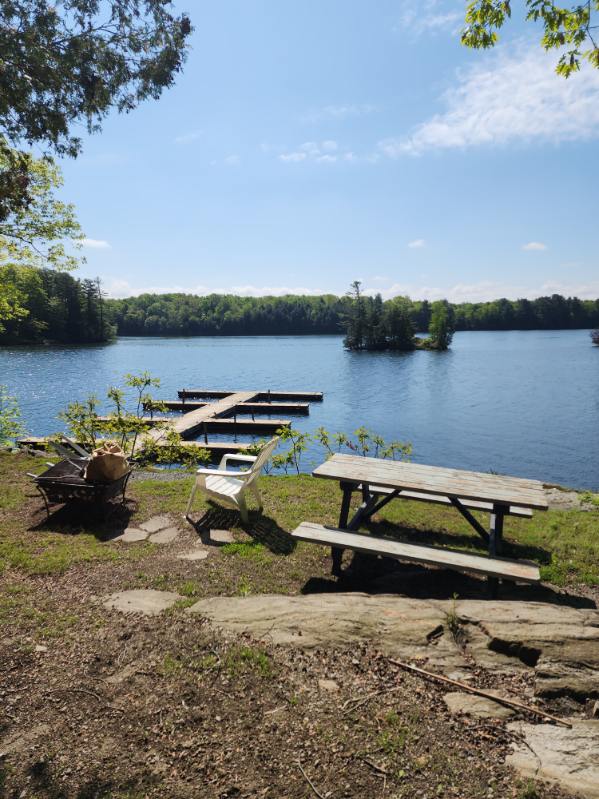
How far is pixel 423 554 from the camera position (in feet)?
13.4

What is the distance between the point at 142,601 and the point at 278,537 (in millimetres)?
2058

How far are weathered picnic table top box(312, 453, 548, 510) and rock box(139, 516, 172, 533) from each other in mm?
2205

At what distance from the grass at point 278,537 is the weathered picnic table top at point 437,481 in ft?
2.98

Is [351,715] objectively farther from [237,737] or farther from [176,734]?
[176,734]

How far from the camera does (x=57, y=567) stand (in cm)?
436

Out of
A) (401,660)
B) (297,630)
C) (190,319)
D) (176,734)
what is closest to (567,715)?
(401,660)

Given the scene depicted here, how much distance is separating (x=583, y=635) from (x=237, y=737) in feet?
6.71

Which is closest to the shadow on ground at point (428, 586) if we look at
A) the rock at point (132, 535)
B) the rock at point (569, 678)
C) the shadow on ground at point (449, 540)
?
the shadow on ground at point (449, 540)

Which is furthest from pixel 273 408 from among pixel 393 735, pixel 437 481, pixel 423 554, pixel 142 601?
pixel 393 735

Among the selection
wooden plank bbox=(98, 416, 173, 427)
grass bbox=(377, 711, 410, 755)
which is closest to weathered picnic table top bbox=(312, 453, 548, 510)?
grass bbox=(377, 711, 410, 755)

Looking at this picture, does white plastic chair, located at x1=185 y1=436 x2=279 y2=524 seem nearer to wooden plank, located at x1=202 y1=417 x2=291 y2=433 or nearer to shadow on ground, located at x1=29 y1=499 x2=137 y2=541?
shadow on ground, located at x1=29 y1=499 x2=137 y2=541

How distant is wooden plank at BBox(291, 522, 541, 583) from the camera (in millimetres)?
3744

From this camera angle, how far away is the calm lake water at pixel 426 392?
64.4 ft

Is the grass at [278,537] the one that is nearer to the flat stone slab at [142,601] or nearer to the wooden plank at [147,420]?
the flat stone slab at [142,601]
